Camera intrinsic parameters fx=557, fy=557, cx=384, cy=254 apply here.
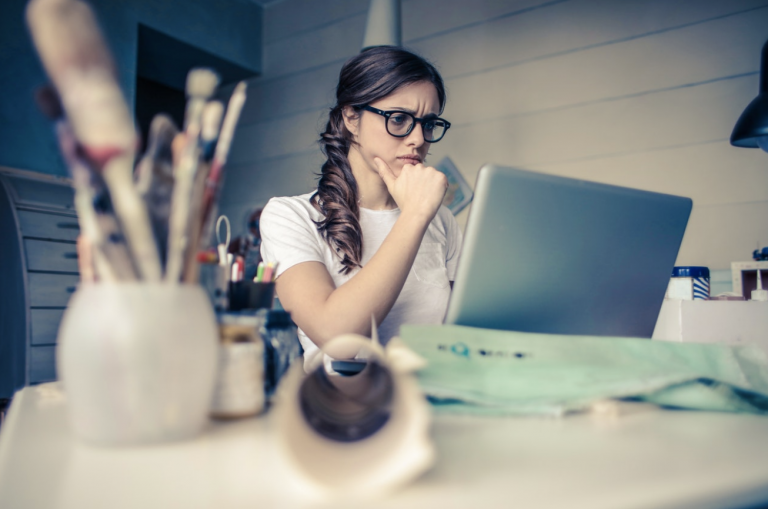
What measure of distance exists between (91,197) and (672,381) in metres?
0.58

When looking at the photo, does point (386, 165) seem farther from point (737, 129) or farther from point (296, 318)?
point (737, 129)

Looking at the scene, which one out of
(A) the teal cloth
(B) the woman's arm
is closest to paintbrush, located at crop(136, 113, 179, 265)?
(A) the teal cloth

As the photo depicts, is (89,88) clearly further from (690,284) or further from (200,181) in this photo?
(690,284)

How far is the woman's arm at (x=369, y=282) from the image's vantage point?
97 centimetres

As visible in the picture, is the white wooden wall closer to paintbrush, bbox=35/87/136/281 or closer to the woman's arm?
the woman's arm

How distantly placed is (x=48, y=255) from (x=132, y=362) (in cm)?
169

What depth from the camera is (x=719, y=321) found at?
42.5 inches

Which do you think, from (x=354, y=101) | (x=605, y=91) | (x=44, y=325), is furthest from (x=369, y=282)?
(x=605, y=91)

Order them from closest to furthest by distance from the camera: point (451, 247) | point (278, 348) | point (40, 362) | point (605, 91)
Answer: point (278, 348) → point (451, 247) → point (40, 362) → point (605, 91)

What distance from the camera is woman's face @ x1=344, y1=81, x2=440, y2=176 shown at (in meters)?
1.33

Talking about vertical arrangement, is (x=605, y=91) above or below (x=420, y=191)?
above

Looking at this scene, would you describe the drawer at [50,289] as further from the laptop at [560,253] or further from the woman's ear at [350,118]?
the laptop at [560,253]

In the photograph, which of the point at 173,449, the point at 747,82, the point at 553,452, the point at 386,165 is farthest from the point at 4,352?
the point at 747,82

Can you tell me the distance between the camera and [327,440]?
391 mm
